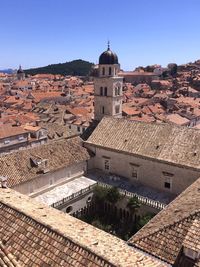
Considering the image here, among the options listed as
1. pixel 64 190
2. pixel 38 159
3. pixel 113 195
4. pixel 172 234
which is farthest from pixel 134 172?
pixel 172 234

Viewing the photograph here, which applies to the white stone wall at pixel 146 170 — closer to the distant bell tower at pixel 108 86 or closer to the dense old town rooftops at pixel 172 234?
the distant bell tower at pixel 108 86

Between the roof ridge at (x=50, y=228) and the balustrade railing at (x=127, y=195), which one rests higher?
the roof ridge at (x=50, y=228)

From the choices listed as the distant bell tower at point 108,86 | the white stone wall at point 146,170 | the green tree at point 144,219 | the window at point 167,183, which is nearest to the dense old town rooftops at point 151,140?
the white stone wall at point 146,170

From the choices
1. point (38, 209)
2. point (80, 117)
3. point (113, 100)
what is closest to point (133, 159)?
point (113, 100)

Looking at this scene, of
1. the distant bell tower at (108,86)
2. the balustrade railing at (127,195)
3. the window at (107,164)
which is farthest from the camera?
the distant bell tower at (108,86)

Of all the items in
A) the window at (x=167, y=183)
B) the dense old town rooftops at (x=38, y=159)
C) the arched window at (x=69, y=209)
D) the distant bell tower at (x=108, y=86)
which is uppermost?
the distant bell tower at (x=108, y=86)

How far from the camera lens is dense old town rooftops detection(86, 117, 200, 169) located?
101 ft

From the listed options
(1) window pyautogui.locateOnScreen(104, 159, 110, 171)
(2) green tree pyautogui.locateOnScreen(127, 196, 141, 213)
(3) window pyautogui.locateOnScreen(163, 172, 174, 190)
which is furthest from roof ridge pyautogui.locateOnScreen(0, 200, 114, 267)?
(1) window pyautogui.locateOnScreen(104, 159, 110, 171)

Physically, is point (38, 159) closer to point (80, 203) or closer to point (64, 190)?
point (64, 190)

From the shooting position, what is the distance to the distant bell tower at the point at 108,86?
3986cm

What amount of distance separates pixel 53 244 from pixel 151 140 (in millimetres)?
23220

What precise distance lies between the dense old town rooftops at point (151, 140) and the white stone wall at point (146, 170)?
0.63 metres

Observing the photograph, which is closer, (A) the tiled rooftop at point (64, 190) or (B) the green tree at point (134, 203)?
(B) the green tree at point (134, 203)

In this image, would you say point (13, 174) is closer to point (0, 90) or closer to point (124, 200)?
point (124, 200)
